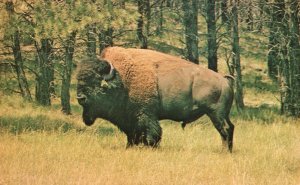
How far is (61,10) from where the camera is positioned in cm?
1137

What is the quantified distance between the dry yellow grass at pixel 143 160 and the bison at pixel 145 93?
527mm

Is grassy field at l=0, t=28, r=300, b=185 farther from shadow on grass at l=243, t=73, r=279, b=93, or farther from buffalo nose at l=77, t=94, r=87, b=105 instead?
shadow on grass at l=243, t=73, r=279, b=93

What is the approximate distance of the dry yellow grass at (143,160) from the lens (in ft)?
22.2

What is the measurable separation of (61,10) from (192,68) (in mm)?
3310

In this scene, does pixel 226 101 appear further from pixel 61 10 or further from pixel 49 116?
pixel 49 116

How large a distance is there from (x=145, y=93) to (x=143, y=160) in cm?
188

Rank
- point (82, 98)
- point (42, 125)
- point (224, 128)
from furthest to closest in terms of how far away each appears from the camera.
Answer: point (42, 125) < point (224, 128) < point (82, 98)

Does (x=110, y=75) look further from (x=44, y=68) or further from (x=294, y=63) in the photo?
(x=294, y=63)

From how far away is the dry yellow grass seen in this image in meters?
6.75

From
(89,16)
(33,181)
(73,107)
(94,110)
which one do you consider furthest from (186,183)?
(73,107)

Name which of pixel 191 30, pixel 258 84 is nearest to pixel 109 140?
pixel 191 30

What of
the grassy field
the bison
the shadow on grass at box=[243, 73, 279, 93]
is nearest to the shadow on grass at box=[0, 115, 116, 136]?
the grassy field

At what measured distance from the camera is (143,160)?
7977mm

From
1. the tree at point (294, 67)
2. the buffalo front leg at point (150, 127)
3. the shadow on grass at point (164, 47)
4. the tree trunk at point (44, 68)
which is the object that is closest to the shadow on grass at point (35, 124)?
the tree trunk at point (44, 68)
